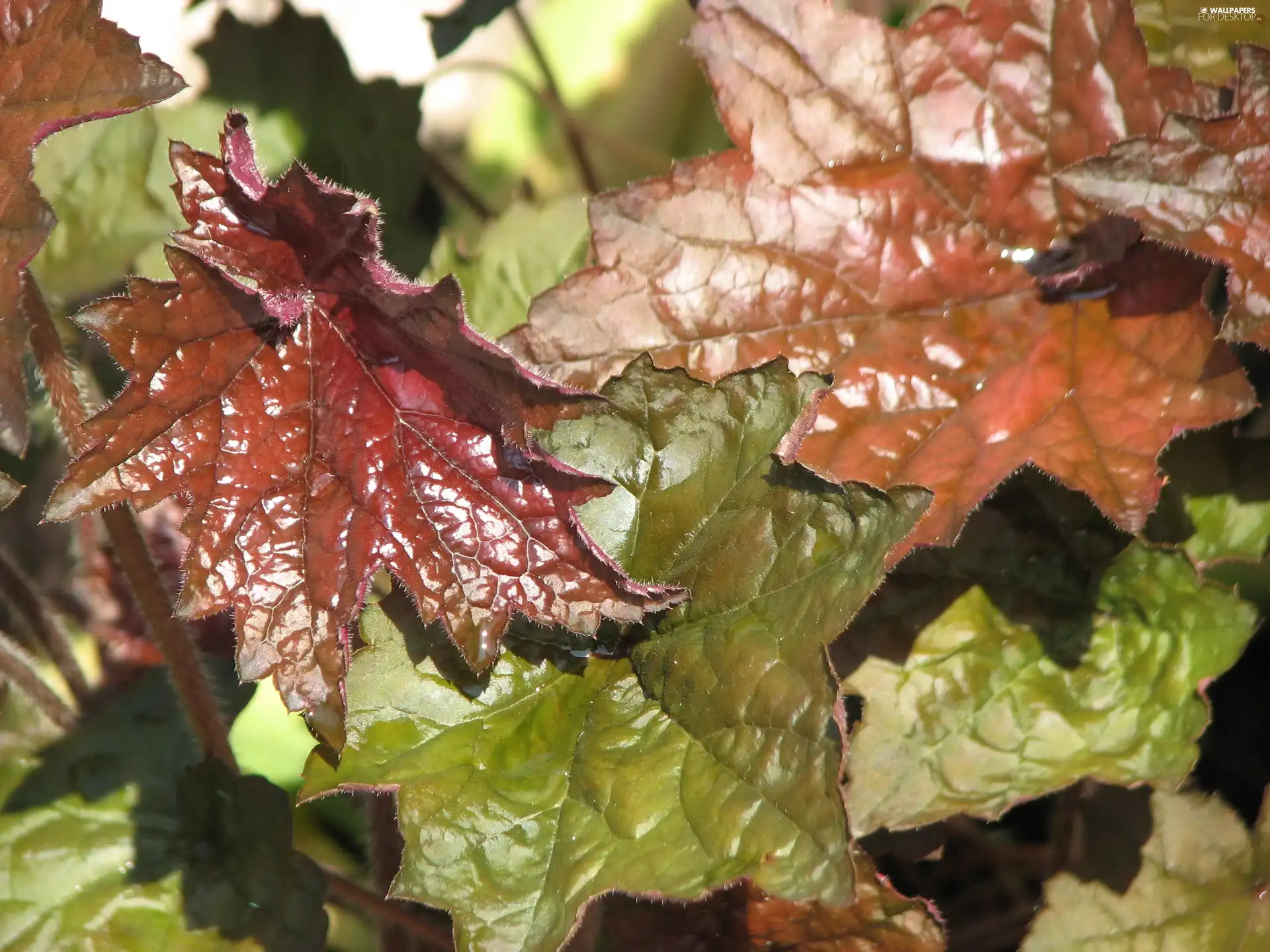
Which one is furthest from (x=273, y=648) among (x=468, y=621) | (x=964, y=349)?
(x=964, y=349)

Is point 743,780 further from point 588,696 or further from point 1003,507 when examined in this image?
point 1003,507

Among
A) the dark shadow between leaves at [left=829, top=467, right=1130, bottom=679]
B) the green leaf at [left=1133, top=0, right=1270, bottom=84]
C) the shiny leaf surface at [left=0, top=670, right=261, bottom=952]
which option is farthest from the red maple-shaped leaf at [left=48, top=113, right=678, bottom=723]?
the green leaf at [left=1133, top=0, right=1270, bottom=84]

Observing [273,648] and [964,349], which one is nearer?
[273,648]

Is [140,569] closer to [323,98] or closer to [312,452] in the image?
[312,452]

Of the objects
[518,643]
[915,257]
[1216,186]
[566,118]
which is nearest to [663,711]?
[518,643]

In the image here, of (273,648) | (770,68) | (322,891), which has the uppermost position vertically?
(770,68)

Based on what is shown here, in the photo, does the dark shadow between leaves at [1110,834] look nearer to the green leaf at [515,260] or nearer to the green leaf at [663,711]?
the green leaf at [663,711]

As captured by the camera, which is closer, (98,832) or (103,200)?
(98,832)
